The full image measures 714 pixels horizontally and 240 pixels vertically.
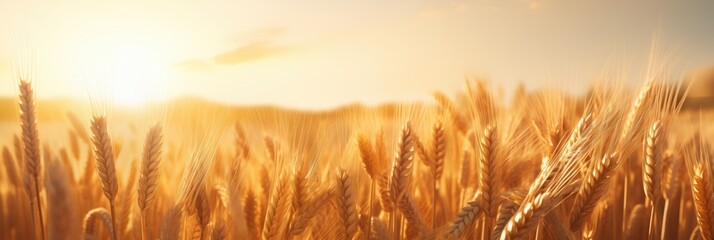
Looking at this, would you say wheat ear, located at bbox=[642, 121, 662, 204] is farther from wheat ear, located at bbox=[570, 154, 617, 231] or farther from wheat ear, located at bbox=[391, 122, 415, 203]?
wheat ear, located at bbox=[391, 122, 415, 203]

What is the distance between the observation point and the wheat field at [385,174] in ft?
5.03

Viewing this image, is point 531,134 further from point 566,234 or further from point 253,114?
point 253,114

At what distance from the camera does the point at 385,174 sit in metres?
2.02

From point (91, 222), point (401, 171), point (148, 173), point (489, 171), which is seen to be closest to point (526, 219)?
point (489, 171)

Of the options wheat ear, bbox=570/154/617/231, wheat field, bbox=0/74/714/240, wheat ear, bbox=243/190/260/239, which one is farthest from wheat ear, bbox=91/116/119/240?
wheat ear, bbox=570/154/617/231

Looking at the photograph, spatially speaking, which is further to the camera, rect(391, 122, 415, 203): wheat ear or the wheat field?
rect(391, 122, 415, 203): wheat ear

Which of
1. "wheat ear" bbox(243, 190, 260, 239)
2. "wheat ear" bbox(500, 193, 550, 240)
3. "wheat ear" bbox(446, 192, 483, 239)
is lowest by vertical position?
"wheat ear" bbox(243, 190, 260, 239)

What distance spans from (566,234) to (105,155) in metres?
1.26

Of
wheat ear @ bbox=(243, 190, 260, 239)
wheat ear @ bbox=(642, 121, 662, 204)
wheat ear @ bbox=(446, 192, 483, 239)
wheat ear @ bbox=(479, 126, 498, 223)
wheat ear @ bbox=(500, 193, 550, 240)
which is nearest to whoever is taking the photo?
wheat ear @ bbox=(500, 193, 550, 240)

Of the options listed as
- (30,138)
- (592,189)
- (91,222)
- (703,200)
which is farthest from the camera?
(91,222)

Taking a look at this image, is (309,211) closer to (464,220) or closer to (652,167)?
(464,220)

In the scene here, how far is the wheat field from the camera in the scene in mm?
1534

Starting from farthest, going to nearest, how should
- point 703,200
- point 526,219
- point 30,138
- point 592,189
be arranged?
point 30,138
point 703,200
point 592,189
point 526,219

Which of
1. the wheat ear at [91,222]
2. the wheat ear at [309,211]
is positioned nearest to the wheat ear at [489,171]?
the wheat ear at [309,211]
